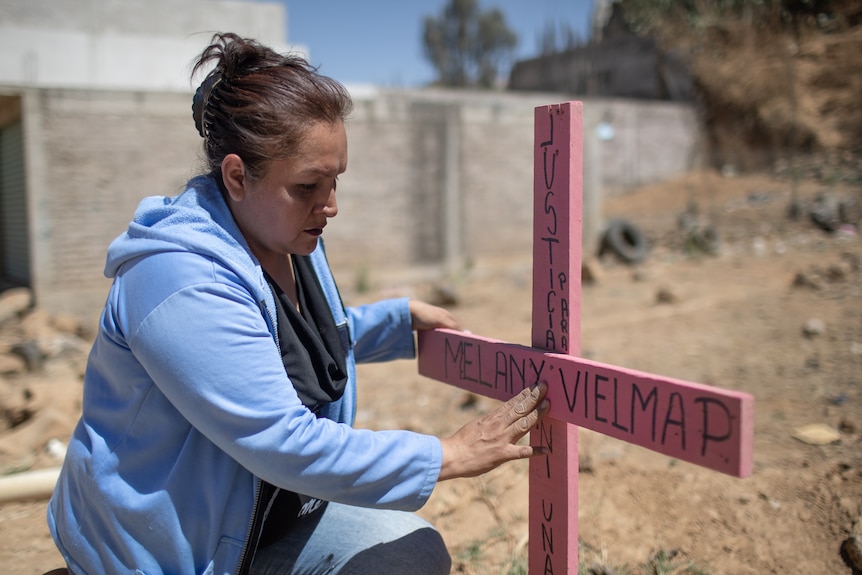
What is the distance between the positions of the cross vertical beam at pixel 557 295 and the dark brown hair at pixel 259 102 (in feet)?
1.70

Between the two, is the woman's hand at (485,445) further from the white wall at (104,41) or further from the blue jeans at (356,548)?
the white wall at (104,41)

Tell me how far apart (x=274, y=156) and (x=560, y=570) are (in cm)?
123

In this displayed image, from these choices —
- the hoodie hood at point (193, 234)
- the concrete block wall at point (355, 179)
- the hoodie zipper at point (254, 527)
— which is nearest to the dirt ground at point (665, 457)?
the hoodie zipper at point (254, 527)

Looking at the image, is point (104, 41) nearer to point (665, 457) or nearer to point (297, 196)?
point (665, 457)

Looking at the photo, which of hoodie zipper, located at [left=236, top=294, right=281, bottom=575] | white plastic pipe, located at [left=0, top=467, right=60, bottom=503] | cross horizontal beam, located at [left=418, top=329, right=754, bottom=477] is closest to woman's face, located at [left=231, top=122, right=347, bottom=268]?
hoodie zipper, located at [left=236, top=294, right=281, bottom=575]

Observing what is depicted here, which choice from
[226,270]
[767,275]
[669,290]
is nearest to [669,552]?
[226,270]

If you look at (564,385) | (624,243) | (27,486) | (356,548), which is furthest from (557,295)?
(624,243)

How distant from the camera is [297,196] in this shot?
1459mm

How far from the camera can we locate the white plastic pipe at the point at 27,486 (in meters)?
2.62

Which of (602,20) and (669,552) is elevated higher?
(602,20)

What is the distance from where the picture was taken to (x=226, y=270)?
1361 mm

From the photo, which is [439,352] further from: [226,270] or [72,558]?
[72,558]

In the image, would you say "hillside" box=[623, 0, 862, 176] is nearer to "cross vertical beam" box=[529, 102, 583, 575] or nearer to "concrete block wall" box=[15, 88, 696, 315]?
"concrete block wall" box=[15, 88, 696, 315]

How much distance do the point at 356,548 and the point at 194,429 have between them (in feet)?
1.82
